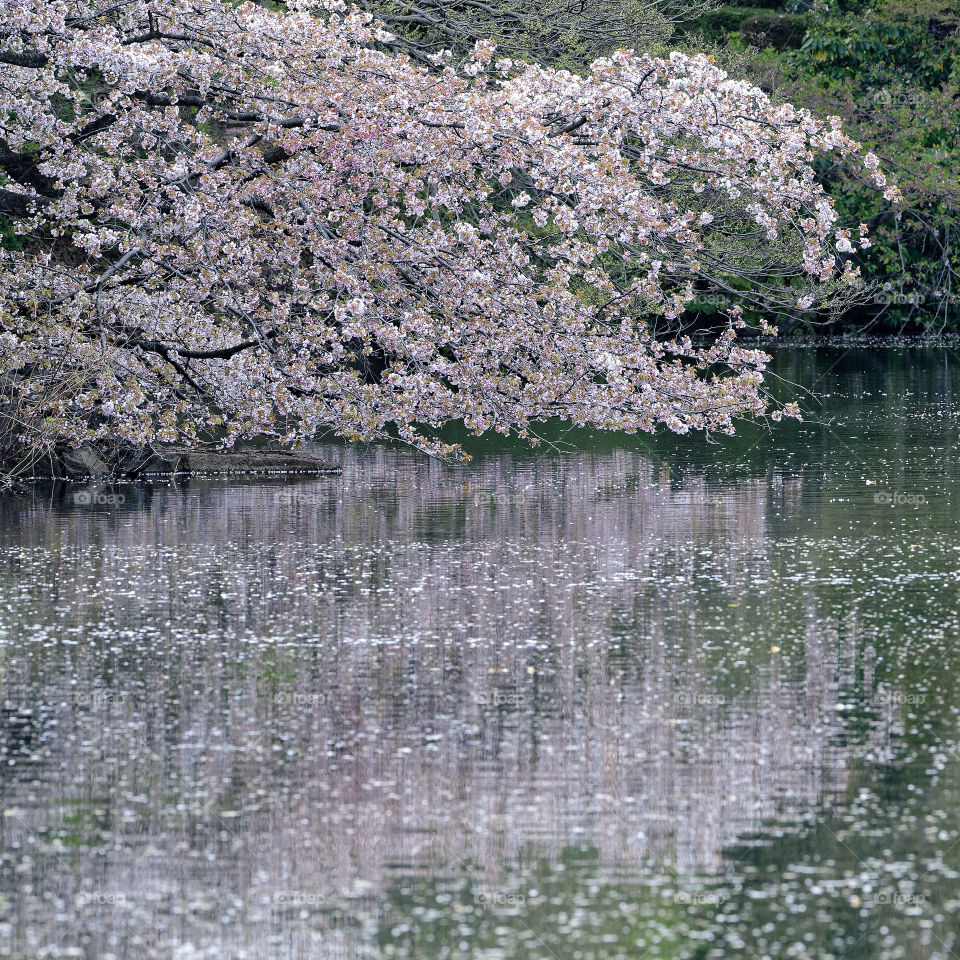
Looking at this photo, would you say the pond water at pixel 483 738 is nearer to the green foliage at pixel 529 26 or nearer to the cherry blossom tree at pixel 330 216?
the cherry blossom tree at pixel 330 216

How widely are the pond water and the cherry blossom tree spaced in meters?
2.98

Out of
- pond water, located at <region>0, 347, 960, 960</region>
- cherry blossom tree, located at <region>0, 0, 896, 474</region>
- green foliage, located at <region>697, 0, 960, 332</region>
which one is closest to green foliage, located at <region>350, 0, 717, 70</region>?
cherry blossom tree, located at <region>0, 0, 896, 474</region>

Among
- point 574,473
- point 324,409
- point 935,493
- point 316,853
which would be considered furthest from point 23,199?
point 316,853

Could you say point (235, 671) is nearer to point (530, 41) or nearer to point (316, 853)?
point (316, 853)

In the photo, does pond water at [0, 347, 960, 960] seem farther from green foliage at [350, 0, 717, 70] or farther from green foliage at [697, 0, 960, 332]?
green foliage at [697, 0, 960, 332]

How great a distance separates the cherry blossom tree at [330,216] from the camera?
55.0 ft

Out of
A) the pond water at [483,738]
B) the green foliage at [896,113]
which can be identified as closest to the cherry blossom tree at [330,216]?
the pond water at [483,738]

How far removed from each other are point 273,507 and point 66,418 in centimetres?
319

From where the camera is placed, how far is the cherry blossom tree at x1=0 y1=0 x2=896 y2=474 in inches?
660

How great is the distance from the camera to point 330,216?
56.2ft

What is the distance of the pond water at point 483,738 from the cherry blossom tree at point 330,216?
117 inches

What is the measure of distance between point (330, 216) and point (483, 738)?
1018 centimetres

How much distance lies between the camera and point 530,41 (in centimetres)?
3009

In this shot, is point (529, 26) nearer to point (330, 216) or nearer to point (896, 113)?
point (330, 216)
